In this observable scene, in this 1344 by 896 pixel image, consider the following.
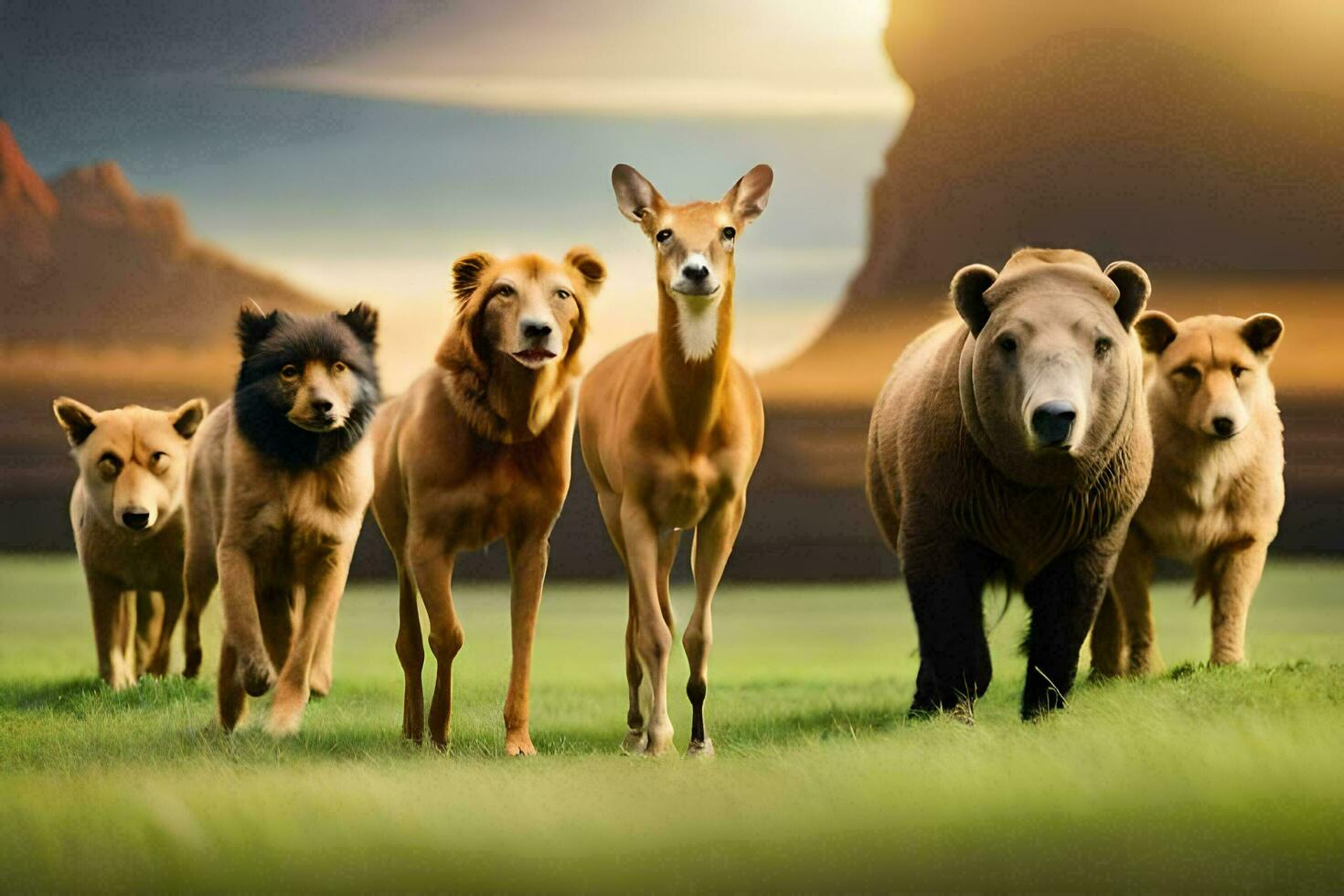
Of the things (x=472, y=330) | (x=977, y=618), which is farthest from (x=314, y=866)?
(x=977, y=618)

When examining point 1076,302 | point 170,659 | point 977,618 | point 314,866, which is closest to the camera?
point 314,866

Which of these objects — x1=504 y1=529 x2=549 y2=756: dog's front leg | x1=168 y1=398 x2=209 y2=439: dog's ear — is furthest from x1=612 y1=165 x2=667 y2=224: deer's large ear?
x1=168 y1=398 x2=209 y2=439: dog's ear

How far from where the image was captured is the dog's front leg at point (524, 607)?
19.4 ft

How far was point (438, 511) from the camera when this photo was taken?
5980 mm

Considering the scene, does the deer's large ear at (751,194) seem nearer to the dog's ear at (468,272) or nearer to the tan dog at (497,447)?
the tan dog at (497,447)

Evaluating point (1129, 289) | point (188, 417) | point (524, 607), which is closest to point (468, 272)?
point (524, 607)

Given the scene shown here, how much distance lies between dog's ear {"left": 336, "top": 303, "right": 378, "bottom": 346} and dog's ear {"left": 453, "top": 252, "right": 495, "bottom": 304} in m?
0.36

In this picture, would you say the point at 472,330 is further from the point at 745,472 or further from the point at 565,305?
the point at 745,472

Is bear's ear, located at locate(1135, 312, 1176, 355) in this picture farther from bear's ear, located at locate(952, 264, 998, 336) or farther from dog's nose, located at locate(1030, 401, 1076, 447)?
dog's nose, located at locate(1030, 401, 1076, 447)

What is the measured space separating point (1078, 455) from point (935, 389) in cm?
65

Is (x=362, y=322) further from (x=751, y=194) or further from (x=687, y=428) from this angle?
(x=751, y=194)

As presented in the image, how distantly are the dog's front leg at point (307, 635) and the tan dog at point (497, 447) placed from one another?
35 cm

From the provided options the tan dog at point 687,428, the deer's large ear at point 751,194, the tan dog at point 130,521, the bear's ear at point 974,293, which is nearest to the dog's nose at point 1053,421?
the bear's ear at point 974,293

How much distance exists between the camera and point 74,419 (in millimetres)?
7266
